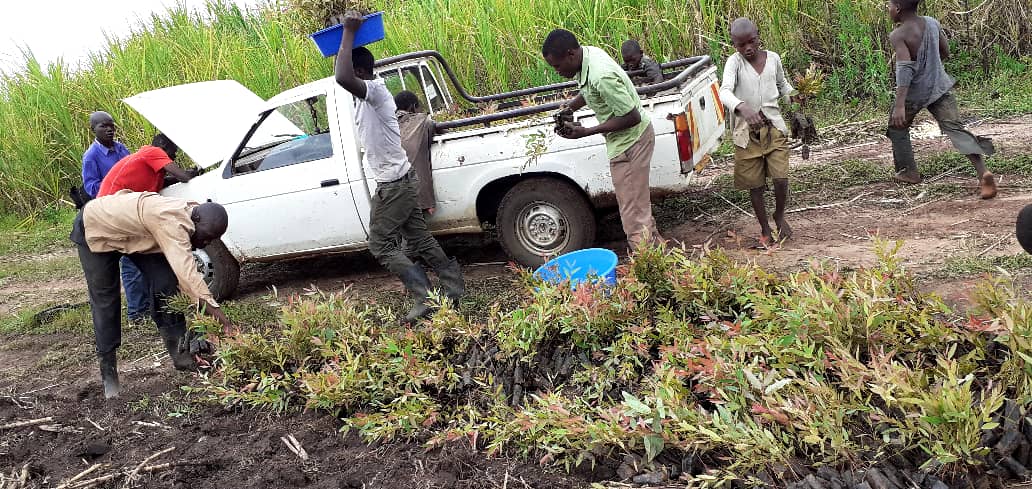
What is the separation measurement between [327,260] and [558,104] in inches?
130

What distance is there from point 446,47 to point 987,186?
6.84 m

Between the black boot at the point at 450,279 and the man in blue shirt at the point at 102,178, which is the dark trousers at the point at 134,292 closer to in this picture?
the man in blue shirt at the point at 102,178

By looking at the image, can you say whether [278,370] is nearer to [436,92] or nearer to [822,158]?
[436,92]

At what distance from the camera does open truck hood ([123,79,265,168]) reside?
22.7 feet

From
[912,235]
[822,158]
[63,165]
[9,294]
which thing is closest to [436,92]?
[822,158]

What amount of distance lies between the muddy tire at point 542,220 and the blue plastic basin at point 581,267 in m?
0.85

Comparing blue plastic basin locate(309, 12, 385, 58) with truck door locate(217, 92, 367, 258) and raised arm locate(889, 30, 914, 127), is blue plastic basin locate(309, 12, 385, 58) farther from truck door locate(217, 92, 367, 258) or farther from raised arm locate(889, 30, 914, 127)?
raised arm locate(889, 30, 914, 127)

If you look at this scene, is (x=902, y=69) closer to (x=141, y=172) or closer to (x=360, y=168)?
(x=360, y=168)

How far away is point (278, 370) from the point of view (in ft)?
16.3

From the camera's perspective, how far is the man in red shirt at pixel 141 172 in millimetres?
6145

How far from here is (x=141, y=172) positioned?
6.32 m

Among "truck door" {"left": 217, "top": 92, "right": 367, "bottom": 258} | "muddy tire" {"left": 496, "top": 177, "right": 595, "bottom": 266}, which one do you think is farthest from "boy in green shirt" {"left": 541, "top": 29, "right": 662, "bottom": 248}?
"truck door" {"left": 217, "top": 92, "right": 367, "bottom": 258}

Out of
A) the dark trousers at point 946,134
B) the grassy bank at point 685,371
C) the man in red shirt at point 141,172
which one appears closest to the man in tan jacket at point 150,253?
the grassy bank at point 685,371

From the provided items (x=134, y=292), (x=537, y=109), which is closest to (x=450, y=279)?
(x=537, y=109)
